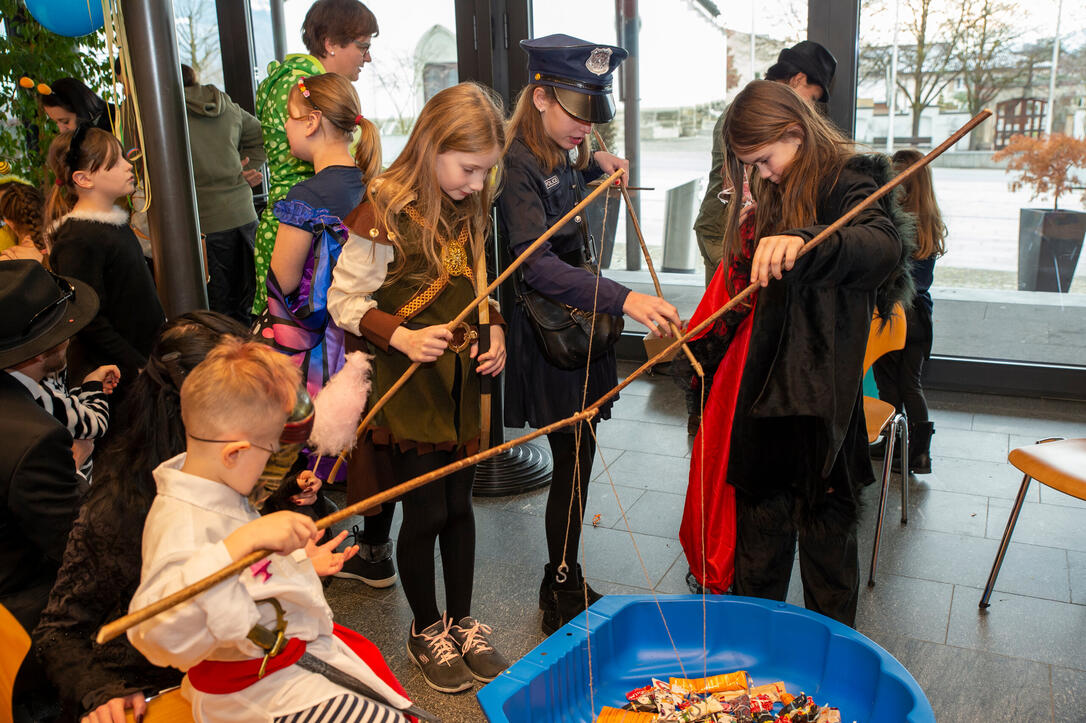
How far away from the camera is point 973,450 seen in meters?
3.56

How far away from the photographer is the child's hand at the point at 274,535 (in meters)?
1.14

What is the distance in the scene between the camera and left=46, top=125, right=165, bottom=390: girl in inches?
105

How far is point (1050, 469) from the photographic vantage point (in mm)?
2299

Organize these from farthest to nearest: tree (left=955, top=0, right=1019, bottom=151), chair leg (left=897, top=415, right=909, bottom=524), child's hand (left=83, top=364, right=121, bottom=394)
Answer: tree (left=955, top=0, right=1019, bottom=151), chair leg (left=897, top=415, right=909, bottom=524), child's hand (left=83, top=364, right=121, bottom=394)

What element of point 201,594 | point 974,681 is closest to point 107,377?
point 201,594

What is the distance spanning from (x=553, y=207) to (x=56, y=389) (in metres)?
1.28

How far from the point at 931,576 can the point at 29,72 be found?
424 centimetres

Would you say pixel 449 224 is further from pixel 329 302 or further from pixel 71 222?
pixel 71 222

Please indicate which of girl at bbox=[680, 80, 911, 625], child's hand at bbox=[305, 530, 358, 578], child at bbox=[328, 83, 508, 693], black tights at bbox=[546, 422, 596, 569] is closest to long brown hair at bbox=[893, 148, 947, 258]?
girl at bbox=[680, 80, 911, 625]

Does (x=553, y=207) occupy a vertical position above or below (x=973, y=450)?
above

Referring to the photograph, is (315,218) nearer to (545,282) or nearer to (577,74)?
(545,282)

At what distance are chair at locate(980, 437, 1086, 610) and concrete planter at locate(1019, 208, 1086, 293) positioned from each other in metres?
1.95

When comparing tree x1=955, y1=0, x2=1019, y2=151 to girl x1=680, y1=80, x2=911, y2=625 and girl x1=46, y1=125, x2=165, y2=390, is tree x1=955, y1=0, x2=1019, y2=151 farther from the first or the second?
girl x1=46, y1=125, x2=165, y2=390

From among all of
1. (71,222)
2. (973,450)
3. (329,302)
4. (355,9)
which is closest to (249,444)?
(329,302)
